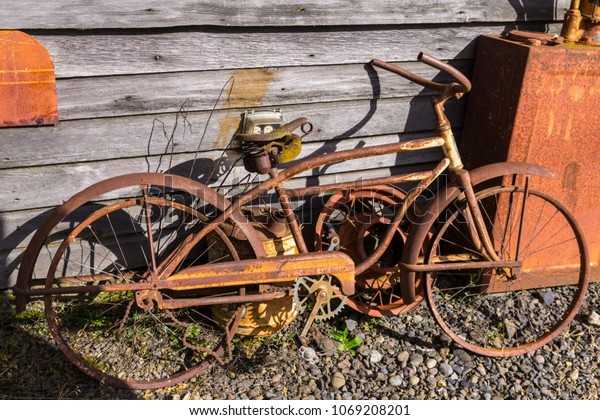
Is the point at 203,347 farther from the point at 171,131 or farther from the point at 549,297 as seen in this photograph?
the point at 549,297

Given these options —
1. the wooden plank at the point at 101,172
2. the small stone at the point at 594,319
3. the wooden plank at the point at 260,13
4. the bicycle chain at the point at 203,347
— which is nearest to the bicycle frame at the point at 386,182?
the bicycle chain at the point at 203,347

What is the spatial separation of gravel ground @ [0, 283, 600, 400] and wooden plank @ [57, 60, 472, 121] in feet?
4.64

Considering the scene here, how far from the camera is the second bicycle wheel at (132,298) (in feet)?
11.8

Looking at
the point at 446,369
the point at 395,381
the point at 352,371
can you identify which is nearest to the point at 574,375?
the point at 446,369

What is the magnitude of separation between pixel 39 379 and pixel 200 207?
1.37 meters

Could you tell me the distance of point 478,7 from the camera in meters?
4.04

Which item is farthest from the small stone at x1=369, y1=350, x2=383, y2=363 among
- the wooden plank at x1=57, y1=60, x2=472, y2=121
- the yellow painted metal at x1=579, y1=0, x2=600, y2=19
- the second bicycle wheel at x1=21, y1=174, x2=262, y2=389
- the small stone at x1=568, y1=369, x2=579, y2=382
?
the yellow painted metal at x1=579, y1=0, x2=600, y2=19

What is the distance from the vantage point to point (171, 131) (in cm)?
384

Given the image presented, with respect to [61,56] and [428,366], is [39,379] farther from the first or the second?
[428,366]

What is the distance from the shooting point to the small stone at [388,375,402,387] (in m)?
3.72

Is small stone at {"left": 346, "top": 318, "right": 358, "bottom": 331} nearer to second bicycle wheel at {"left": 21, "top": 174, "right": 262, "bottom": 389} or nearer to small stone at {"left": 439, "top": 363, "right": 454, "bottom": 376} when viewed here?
small stone at {"left": 439, "top": 363, "right": 454, "bottom": 376}

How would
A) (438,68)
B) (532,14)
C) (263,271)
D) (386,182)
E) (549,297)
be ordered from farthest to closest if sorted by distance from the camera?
(549,297)
(532,14)
(386,182)
(263,271)
(438,68)

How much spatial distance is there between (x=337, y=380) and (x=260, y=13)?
7.07 feet

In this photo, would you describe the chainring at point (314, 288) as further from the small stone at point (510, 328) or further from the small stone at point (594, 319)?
the small stone at point (594, 319)
